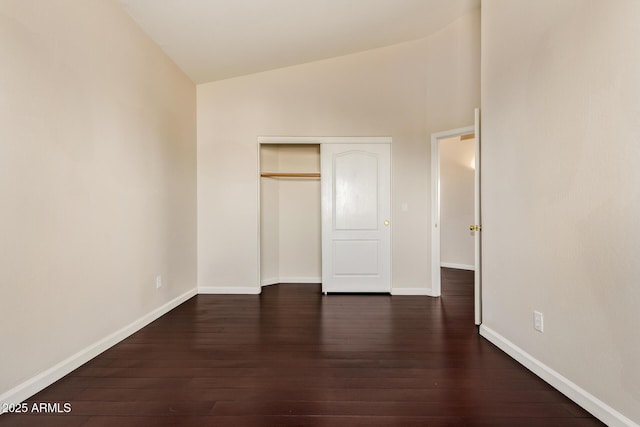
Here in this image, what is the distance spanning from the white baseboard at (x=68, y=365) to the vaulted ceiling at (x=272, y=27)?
2.78 m

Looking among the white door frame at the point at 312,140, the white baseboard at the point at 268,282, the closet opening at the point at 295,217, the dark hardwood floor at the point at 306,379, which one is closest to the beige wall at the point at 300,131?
the white door frame at the point at 312,140

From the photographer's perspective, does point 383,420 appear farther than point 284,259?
No

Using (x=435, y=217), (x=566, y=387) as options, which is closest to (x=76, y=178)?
(x=566, y=387)

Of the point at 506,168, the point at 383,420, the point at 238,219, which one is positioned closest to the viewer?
the point at 383,420

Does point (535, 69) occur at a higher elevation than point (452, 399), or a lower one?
higher

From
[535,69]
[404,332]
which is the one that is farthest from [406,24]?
[404,332]

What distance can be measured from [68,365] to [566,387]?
125 inches

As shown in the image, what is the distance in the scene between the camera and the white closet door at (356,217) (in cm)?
414

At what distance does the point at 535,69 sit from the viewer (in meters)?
2.09

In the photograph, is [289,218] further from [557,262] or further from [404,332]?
[557,262]

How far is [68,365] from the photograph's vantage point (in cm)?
207

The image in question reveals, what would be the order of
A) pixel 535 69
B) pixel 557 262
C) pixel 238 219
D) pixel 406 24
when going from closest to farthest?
1. pixel 557 262
2. pixel 535 69
3. pixel 406 24
4. pixel 238 219

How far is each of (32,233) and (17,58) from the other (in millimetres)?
1011

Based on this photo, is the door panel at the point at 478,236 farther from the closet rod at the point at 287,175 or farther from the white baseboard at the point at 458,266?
the white baseboard at the point at 458,266
